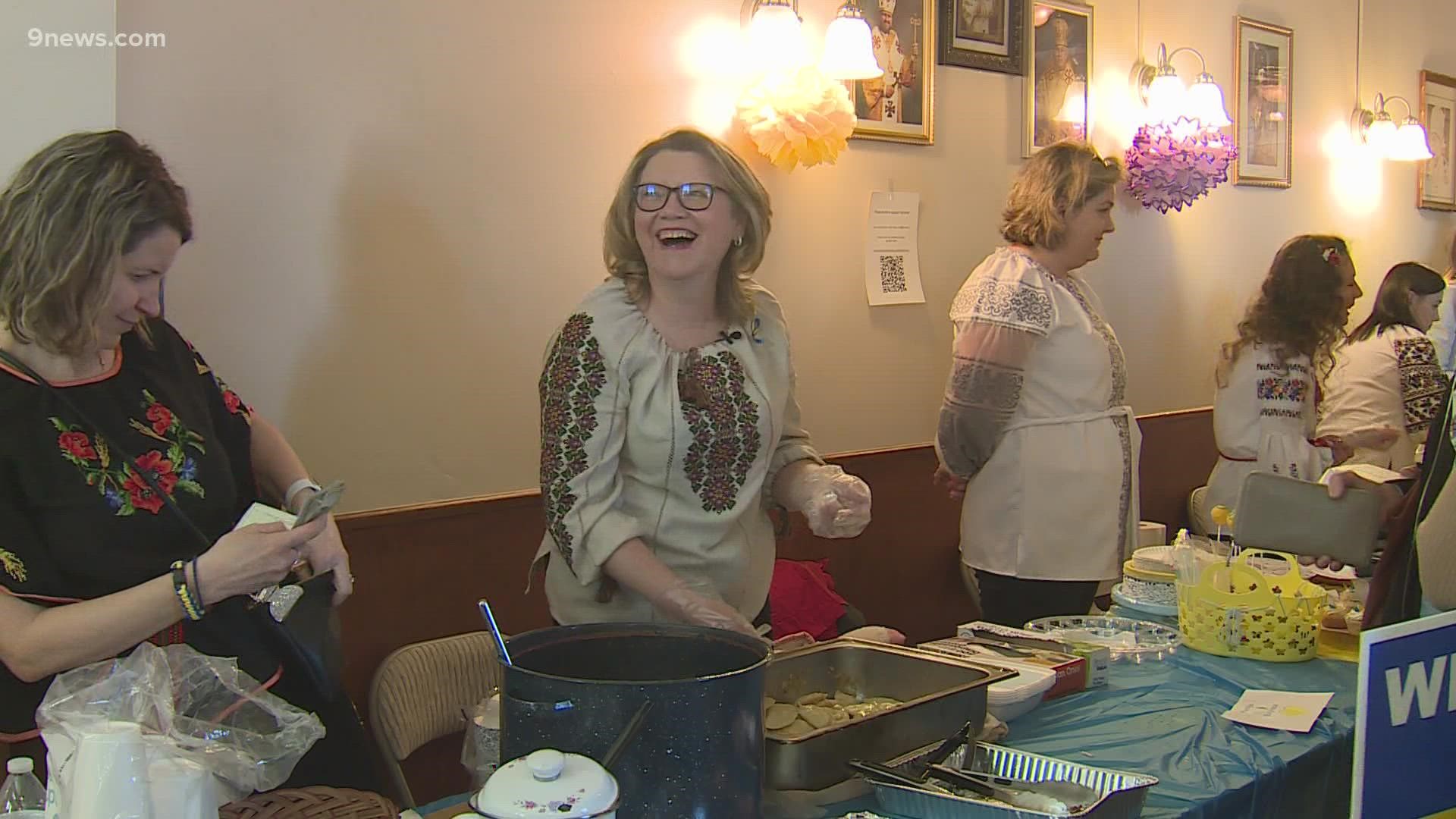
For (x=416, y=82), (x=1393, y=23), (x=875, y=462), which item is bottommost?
(x=875, y=462)

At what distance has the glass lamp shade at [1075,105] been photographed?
430cm

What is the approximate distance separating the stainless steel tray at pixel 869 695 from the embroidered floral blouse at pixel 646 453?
35cm

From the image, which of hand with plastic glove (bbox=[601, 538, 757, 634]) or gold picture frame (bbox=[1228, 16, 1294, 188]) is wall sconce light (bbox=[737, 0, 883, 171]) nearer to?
hand with plastic glove (bbox=[601, 538, 757, 634])

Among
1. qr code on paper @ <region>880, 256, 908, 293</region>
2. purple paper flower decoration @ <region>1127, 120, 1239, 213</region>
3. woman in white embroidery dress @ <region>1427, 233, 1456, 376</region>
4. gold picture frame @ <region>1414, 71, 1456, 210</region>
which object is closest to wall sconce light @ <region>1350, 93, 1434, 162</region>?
gold picture frame @ <region>1414, 71, 1456, 210</region>

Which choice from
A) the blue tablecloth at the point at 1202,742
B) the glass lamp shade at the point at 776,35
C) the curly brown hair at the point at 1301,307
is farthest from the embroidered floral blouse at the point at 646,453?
the curly brown hair at the point at 1301,307

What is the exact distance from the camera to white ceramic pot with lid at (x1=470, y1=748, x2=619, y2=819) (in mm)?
1127

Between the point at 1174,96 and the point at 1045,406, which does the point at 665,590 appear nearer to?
the point at 1045,406

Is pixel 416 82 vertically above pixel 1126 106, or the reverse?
pixel 1126 106

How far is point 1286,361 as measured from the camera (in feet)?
13.2

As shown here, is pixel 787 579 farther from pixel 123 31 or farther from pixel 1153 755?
pixel 123 31

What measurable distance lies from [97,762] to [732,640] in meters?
0.68

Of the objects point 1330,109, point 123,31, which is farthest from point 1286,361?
point 123,31

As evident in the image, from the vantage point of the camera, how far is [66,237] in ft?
5.46

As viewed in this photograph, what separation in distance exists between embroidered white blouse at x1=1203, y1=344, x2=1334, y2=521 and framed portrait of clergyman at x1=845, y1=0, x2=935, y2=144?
1270mm
